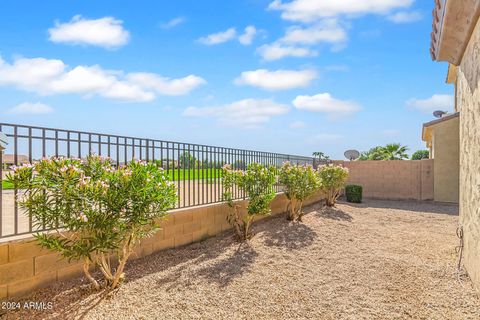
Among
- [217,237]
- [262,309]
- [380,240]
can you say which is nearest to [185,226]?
[217,237]

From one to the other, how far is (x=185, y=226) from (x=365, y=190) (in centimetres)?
1301

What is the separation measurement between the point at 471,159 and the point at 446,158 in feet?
37.7

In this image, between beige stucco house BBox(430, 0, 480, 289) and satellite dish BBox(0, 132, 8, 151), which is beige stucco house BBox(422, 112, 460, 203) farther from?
satellite dish BBox(0, 132, 8, 151)

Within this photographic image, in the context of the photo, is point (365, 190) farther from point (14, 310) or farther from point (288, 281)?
point (14, 310)

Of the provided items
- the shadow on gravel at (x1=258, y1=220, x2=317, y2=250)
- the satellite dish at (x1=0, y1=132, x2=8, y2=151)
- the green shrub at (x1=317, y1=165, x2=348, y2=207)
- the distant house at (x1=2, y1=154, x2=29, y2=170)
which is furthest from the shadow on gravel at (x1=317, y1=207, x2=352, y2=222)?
the satellite dish at (x1=0, y1=132, x2=8, y2=151)

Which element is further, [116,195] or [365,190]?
[365,190]

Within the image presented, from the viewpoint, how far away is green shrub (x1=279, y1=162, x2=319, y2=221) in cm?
916

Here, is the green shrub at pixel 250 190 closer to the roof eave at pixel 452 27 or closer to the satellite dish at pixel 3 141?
the roof eave at pixel 452 27

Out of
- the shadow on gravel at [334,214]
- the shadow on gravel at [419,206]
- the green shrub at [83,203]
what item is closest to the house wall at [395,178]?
the shadow on gravel at [419,206]

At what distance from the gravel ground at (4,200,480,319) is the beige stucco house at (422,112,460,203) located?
836 cm

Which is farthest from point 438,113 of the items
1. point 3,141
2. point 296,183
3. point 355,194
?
point 3,141

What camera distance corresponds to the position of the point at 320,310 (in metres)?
4.11

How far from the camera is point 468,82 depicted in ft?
17.0

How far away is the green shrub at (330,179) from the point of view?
39.3 feet
